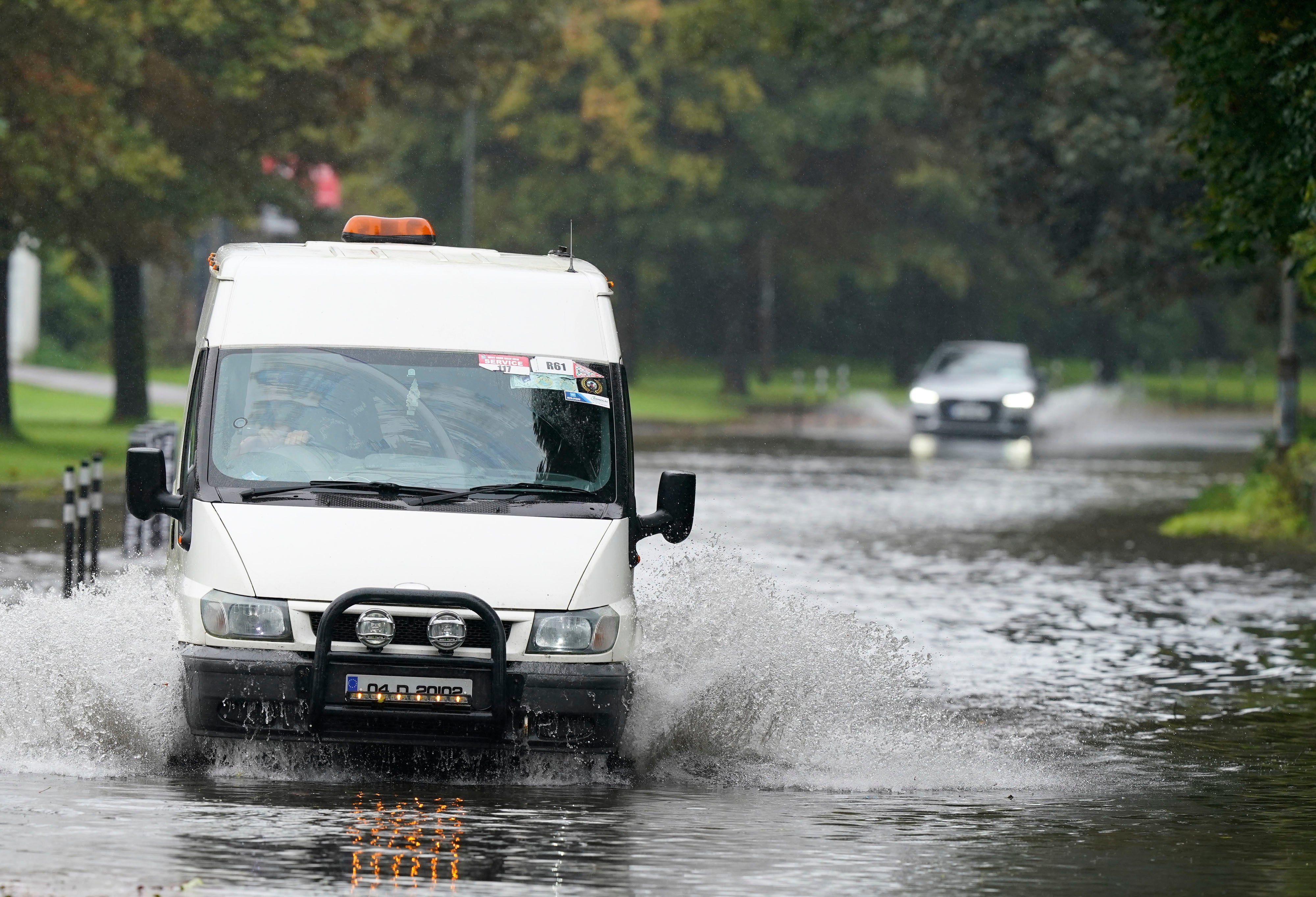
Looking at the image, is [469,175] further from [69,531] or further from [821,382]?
[69,531]

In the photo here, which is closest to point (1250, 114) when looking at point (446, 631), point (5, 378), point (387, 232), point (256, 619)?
point (387, 232)

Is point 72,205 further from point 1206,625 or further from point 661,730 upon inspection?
point 661,730

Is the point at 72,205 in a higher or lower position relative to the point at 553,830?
higher

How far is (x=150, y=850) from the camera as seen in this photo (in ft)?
25.0

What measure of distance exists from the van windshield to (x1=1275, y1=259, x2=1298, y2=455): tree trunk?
17602mm

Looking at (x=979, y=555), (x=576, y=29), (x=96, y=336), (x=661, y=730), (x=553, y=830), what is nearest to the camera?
(x=553, y=830)

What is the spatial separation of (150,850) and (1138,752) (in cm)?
517

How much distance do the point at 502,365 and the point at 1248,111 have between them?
6.02 metres

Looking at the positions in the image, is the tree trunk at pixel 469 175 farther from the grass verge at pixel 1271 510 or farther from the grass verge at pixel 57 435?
the grass verge at pixel 1271 510

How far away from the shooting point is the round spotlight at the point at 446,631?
881 centimetres

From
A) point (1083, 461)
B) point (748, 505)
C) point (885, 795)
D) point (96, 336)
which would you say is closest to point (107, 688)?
point (885, 795)

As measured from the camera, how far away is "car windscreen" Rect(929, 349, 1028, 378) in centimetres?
4097

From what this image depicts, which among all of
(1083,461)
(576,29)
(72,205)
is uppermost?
(576,29)

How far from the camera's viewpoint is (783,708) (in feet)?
34.9
